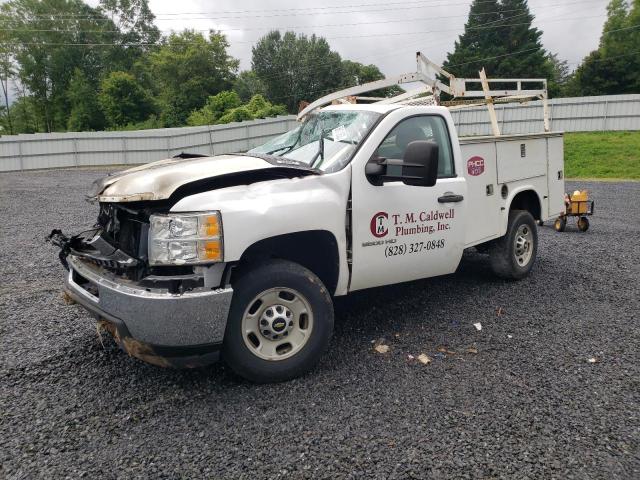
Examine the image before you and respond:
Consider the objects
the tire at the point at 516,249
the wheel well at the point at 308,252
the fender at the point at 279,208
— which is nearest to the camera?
the fender at the point at 279,208

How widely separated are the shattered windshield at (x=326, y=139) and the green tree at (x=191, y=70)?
53475 mm

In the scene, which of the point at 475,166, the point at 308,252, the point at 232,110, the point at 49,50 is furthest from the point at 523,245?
the point at 49,50

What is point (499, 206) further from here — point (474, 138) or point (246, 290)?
point (246, 290)

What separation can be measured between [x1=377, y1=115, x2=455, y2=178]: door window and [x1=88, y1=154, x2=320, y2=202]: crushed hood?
2.81 feet

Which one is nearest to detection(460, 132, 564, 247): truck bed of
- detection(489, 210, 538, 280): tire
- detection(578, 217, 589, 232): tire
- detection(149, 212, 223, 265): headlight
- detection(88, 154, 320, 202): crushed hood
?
detection(489, 210, 538, 280): tire

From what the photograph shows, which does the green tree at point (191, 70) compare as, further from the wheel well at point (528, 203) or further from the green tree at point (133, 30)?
the wheel well at point (528, 203)

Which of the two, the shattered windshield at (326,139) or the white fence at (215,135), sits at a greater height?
the white fence at (215,135)

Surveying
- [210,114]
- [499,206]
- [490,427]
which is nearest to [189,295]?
[490,427]

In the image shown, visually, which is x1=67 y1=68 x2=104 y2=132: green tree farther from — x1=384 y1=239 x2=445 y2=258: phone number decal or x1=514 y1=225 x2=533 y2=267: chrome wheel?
x1=384 y1=239 x2=445 y2=258: phone number decal

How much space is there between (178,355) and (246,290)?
1.92 ft

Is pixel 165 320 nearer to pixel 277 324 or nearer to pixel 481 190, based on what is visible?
pixel 277 324

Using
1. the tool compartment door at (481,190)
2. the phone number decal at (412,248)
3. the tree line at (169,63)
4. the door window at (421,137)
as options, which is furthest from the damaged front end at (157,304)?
the tree line at (169,63)

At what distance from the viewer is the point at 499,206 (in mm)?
5633

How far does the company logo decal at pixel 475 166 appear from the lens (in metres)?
5.20
